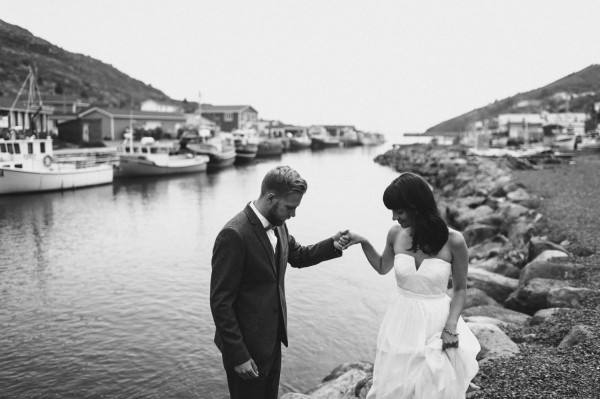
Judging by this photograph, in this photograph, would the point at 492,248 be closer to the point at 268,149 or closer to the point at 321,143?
the point at 268,149

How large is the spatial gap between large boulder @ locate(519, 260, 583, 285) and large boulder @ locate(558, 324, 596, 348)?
331cm

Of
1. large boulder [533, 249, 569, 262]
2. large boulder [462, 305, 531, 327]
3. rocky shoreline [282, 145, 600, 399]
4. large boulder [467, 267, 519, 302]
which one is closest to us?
rocky shoreline [282, 145, 600, 399]

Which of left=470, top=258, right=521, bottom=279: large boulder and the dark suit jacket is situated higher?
the dark suit jacket

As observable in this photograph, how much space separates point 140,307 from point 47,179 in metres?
22.2

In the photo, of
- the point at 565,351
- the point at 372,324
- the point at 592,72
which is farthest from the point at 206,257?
the point at 592,72

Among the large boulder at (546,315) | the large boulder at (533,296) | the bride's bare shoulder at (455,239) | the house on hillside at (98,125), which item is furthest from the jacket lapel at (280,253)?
the house on hillside at (98,125)

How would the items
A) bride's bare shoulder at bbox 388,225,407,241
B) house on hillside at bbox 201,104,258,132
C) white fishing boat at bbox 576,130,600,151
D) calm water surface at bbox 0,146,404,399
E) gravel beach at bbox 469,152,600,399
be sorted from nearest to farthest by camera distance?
bride's bare shoulder at bbox 388,225,407,241, gravel beach at bbox 469,152,600,399, calm water surface at bbox 0,146,404,399, white fishing boat at bbox 576,130,600,151, house on hillside at bbox 201,104,258,132

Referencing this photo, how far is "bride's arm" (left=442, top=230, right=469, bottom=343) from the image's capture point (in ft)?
11.7

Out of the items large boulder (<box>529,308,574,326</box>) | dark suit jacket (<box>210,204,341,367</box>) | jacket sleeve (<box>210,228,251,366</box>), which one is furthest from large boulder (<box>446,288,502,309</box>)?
jacket sleeve (<box>210,228,251,366</box>)

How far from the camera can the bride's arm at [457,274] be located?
11.7 feet

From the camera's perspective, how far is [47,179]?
3012 cm

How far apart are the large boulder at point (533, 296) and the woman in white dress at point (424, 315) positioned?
463 centimetres

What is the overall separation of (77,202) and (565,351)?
2660 centimetres

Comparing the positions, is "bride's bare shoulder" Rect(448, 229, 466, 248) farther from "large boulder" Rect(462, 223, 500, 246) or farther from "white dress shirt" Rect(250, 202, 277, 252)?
"large boulder" Rect(462, 223, 500, 246)
